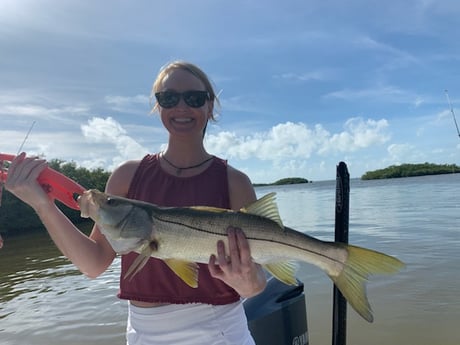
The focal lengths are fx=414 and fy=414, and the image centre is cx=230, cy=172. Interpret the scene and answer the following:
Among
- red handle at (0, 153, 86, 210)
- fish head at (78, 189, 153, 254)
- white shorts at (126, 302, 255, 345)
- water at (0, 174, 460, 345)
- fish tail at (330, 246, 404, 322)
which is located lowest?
water at (0, 174, 460, 345)

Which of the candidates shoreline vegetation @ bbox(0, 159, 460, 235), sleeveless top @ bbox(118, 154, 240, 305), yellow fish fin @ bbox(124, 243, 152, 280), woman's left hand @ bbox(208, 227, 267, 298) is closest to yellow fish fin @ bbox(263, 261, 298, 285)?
woman's left hand @ bbox(208, 227, 267, 298)

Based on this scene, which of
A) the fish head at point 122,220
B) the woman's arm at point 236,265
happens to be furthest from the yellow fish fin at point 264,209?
the fish head at point 122,220

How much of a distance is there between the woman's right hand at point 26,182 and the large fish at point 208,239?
0.23m

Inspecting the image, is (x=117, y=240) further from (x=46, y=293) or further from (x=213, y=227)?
(x=46, y=293)

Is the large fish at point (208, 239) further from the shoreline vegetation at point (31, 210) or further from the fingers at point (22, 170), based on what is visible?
the shoreline vegetation at point (31, 210)

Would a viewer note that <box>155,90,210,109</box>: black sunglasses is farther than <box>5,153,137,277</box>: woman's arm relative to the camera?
Yes

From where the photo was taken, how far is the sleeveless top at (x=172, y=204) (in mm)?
2557

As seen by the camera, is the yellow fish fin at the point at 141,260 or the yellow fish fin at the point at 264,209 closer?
the yellow fish fin at the point at 141,260

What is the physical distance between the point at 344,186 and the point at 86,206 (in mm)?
2945

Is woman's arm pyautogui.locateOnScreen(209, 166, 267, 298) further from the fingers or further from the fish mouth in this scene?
the fingers

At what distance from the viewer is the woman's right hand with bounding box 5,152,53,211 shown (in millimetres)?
2385

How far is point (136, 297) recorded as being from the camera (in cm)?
258

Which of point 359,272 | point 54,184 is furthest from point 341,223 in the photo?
point 54,184

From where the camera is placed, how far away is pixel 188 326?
2.49 meters
